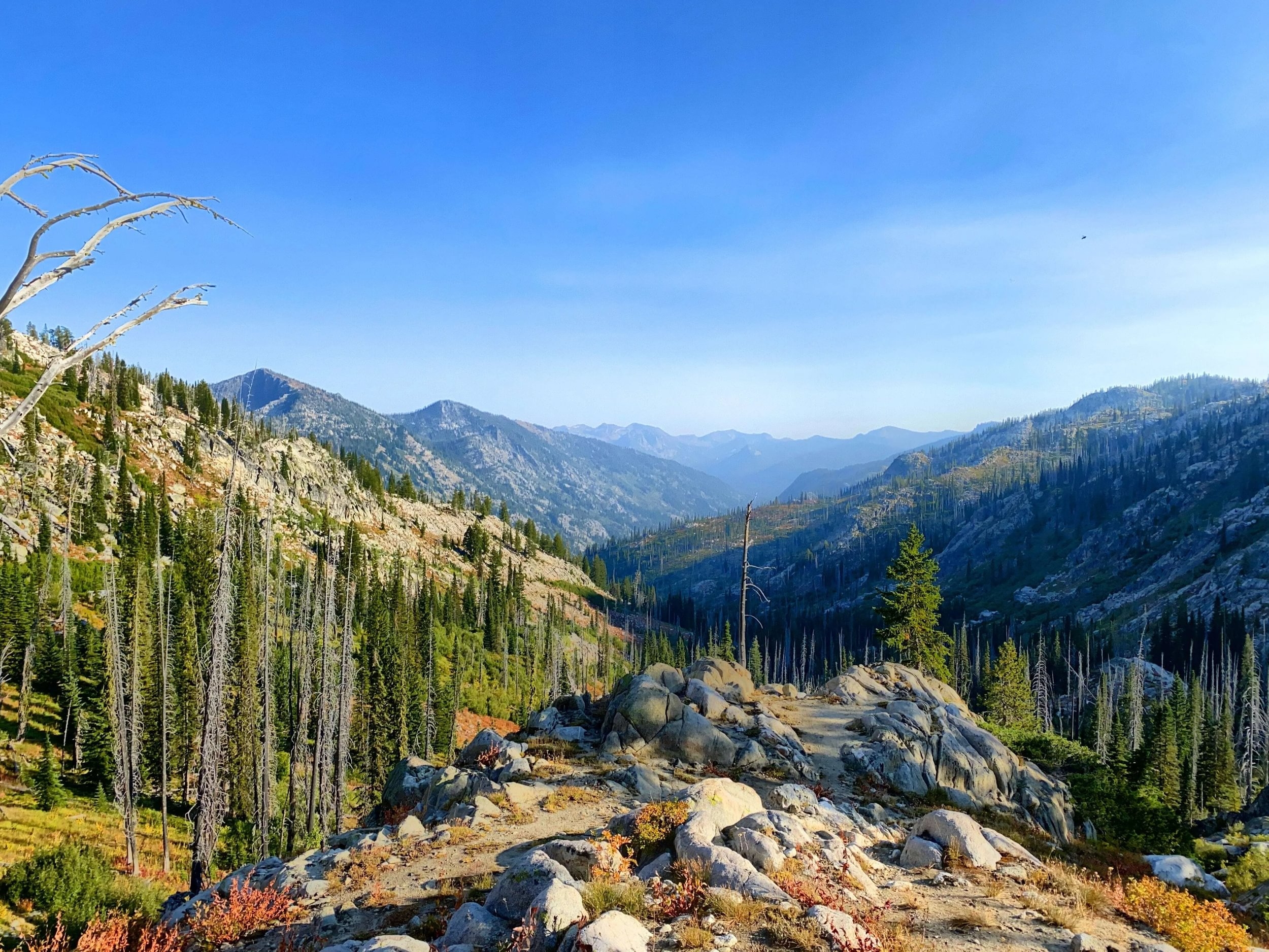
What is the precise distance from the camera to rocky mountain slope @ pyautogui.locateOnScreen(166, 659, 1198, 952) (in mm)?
11586

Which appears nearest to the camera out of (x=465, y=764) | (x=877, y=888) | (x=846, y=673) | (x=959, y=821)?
(x=877, y=888)

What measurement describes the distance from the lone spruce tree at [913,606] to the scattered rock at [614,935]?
142ft

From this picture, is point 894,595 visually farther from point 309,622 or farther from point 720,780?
point 309,622

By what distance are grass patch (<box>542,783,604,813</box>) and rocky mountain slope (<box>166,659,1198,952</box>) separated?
6 centimetres

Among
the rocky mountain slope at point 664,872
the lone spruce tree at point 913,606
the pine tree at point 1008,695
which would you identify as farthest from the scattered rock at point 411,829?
the pine tree at point 1008,695

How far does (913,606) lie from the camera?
2007 inches

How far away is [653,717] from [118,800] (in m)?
45.2

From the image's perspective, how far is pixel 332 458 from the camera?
571 ft

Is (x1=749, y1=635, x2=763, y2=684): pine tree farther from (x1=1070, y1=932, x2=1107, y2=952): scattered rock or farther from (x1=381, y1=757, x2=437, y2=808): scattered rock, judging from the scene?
(x1=1070, y1=932, x2=1107, y2=952): scattered rock

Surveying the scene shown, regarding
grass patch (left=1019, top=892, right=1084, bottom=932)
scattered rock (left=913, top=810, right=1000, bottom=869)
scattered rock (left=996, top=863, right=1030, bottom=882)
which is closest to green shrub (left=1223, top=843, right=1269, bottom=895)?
scattered rock (left=996, top=863, right=1030, bottom=882)

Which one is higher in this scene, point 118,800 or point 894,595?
point 894,595

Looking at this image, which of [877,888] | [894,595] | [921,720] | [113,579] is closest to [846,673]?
[921,720]

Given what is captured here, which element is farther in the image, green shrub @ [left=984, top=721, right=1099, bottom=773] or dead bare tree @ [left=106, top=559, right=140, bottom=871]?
green shrub @ [left=984, top=721, right=1099, bottom=773]

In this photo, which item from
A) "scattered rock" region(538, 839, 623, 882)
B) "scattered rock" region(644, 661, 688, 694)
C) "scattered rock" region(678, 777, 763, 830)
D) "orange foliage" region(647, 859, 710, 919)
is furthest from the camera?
"scattered rock" region(644, 661, 688, 694)
